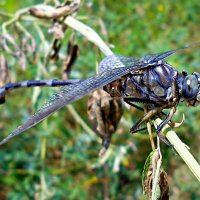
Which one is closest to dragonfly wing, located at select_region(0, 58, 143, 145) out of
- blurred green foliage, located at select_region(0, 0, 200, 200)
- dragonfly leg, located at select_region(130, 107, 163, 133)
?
dragonfly leg, located at select_region(130, 107, 163, 133)

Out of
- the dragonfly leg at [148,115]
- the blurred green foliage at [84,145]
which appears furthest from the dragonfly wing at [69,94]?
the blurred green foliage at [84,145]

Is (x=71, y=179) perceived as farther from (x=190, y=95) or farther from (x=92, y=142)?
(x=190, y=95)

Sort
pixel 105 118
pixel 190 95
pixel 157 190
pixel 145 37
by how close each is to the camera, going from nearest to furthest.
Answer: pixel 157 190
pixel 190 95
pixel 105 118
pixel 145 37

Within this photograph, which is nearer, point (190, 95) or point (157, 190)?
point (157, 190)

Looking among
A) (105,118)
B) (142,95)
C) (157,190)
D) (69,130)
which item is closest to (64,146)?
(69,130)

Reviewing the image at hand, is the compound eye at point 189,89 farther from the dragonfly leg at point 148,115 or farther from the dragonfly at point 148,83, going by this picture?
the dragonfly leg at point 148,115

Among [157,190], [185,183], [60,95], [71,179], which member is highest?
[60,95]

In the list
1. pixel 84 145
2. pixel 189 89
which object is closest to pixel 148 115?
pixel 189 89
